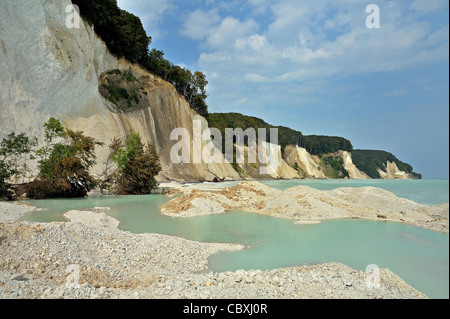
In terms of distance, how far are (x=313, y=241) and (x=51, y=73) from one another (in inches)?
901

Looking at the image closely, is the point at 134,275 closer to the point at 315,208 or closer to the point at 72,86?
the point at 315,208

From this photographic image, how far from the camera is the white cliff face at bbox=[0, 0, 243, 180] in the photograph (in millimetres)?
18531

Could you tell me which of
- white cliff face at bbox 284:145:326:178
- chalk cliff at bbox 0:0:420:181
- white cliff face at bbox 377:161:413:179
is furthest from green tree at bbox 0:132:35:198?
white cliff face at bbox 377:161:413:179

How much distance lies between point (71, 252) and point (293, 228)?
7628 mm

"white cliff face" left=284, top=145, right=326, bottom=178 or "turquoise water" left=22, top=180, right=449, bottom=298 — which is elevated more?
"white cliff face" left=284, top=145, right=326, bottom=178

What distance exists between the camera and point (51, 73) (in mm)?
20891

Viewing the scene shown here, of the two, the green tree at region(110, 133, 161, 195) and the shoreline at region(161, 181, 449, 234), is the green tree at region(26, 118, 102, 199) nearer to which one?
the green tree at region(110, 133, 161, 195)

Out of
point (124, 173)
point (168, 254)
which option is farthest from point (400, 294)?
point (124, 173)

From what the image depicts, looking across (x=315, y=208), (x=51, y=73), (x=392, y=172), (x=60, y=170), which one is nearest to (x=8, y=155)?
(x=60, y=170)

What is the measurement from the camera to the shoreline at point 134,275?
3.57 meters

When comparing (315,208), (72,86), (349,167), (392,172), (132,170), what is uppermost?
(72,86)

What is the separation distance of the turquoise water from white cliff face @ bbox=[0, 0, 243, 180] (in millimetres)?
12423

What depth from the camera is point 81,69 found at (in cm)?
2334

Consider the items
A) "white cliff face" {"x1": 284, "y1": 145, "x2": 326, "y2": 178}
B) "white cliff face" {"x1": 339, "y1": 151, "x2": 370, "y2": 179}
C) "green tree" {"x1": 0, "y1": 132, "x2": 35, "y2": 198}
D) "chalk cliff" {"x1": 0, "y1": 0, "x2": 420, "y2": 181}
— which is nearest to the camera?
"green tree" {"x1": 0, "y1": 132, "x2": 35, "y2": 198}
